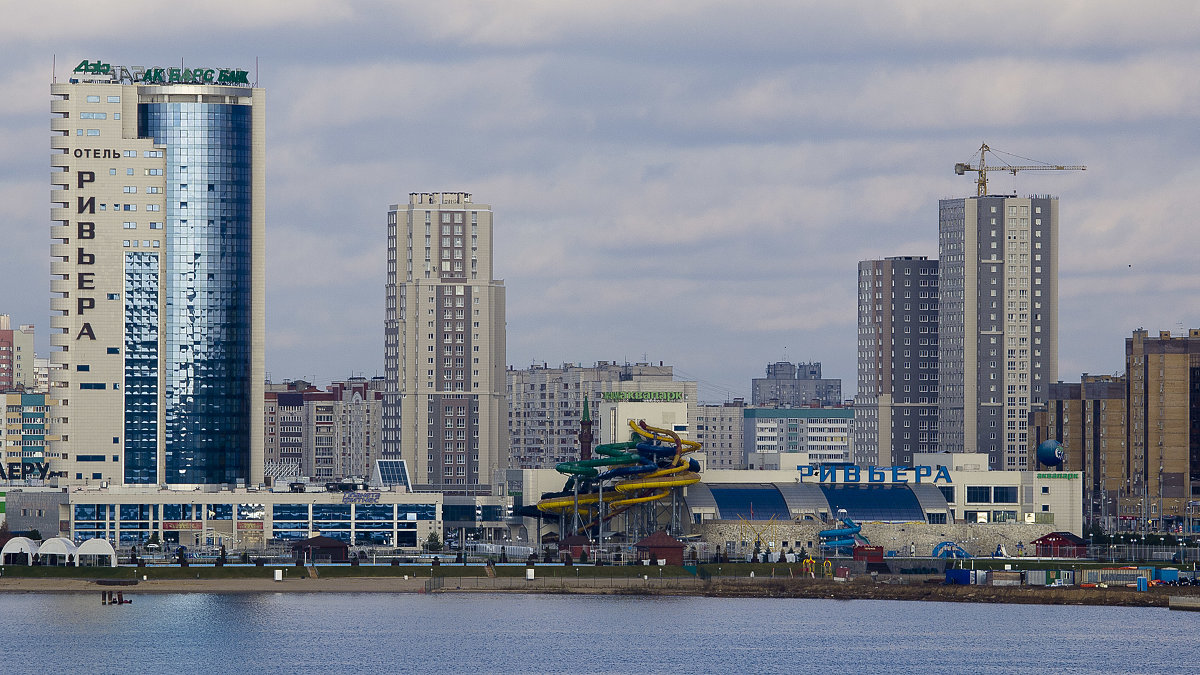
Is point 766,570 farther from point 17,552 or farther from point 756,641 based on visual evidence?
point 17,552

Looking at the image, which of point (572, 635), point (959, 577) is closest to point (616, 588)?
point (959, 577)

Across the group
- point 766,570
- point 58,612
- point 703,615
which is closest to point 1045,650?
point 703,615

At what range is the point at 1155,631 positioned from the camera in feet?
529

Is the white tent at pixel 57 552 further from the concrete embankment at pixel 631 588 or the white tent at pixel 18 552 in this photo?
the concrete embankment at pixel 631 588

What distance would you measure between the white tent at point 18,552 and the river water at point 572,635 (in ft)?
34.1

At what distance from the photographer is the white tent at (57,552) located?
637 feet

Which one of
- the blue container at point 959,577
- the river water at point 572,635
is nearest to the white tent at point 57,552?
the river water at point 572,635

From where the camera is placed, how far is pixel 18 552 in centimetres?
19650

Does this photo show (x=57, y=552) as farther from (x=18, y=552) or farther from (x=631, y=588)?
(x=631, y=588)

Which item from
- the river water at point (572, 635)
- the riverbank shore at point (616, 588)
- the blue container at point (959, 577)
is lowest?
the river water at point (572, 635)

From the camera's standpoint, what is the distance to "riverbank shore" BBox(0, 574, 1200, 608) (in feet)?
605

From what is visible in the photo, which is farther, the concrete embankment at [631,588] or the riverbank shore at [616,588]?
the riverbank shore at [616,588]

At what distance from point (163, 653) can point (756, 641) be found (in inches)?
1566

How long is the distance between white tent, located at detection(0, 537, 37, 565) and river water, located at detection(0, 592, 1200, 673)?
1040 cm
